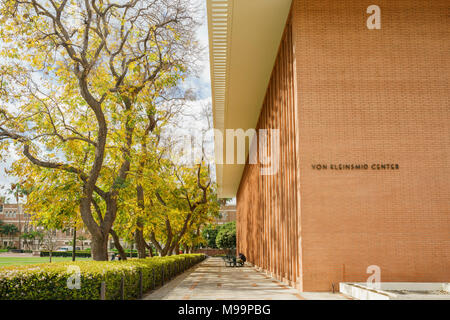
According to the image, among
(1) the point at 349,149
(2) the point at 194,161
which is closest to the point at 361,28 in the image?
(1) the point at 349,149

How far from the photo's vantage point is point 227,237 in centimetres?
6119

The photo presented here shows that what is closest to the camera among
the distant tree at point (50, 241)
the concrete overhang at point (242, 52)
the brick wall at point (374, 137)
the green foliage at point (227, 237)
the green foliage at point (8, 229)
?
the brick wall at point (374, 137)

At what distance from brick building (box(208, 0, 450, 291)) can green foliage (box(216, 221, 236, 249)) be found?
163ft

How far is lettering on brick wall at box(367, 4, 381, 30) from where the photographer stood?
11.2 m

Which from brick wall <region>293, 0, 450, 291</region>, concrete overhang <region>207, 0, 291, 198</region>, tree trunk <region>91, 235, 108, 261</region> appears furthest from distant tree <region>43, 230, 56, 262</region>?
brick wall <region>293, 0, 450, 291</region>

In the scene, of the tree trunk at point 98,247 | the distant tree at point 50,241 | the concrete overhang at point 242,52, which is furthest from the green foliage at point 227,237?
the tree trunk at point 98,247

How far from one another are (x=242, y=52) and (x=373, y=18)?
479 centimetres

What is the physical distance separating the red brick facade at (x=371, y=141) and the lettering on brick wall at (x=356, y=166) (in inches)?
1.1

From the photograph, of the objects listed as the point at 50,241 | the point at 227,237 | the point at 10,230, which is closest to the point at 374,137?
the point at 50,241

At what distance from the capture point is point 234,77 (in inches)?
641

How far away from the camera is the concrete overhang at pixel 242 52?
11.7 metres

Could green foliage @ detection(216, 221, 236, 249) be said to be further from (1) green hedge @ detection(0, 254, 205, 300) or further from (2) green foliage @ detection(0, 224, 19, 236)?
(1) green hedge @ detection(0, 254, 205, 300)

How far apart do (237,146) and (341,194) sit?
1747 cm

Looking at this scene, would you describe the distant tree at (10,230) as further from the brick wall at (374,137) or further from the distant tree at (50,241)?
the brick wall at (374,137)
